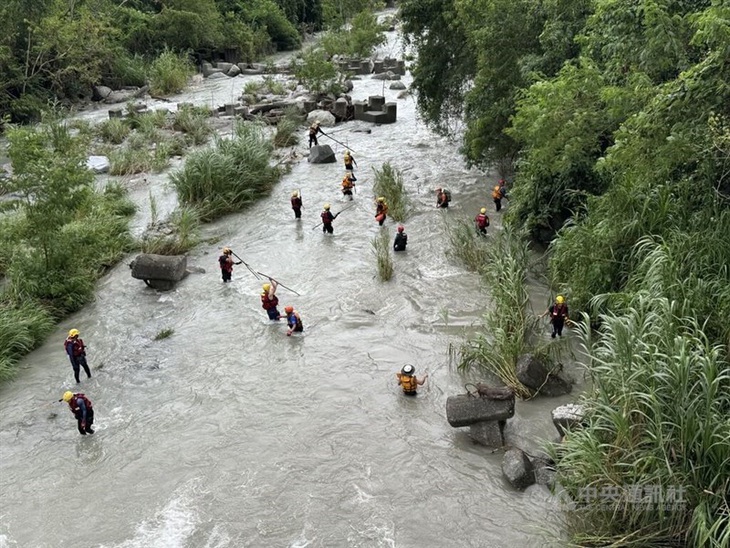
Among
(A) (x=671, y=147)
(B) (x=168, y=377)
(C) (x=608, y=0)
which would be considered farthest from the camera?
(B) (x=168, y=377)

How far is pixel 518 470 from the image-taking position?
23.6ft

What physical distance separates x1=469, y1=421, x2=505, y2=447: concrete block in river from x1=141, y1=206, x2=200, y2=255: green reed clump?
9527 millimetres

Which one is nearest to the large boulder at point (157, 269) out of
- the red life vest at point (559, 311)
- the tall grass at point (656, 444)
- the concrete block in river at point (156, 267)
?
the concrete block in river at point (156, 267)

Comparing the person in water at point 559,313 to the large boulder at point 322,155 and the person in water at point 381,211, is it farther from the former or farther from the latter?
the large boulder at point 322,155

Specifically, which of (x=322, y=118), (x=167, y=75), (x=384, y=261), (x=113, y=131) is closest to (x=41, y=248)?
(x=384, y=261)

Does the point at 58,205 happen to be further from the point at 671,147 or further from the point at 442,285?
the point at 671,147

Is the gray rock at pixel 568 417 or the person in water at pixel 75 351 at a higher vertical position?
the gray rock at pixel 568 417

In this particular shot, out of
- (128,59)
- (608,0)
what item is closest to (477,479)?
(608,0)

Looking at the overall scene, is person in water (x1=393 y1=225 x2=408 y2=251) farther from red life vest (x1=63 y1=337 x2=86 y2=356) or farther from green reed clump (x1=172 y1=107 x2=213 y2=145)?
green reed clump (x1=172 y1=107 x2=213 y2=145)

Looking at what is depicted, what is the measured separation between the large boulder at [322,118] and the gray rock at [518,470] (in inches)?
879

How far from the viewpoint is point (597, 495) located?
6027mm

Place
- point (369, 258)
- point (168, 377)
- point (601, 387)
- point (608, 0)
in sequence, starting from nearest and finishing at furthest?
point (601, 387) < point (608, 0) < point (168, 377) < point (369, 258)

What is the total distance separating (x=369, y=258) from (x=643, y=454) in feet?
29.6

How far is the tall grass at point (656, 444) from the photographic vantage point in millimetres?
5484
